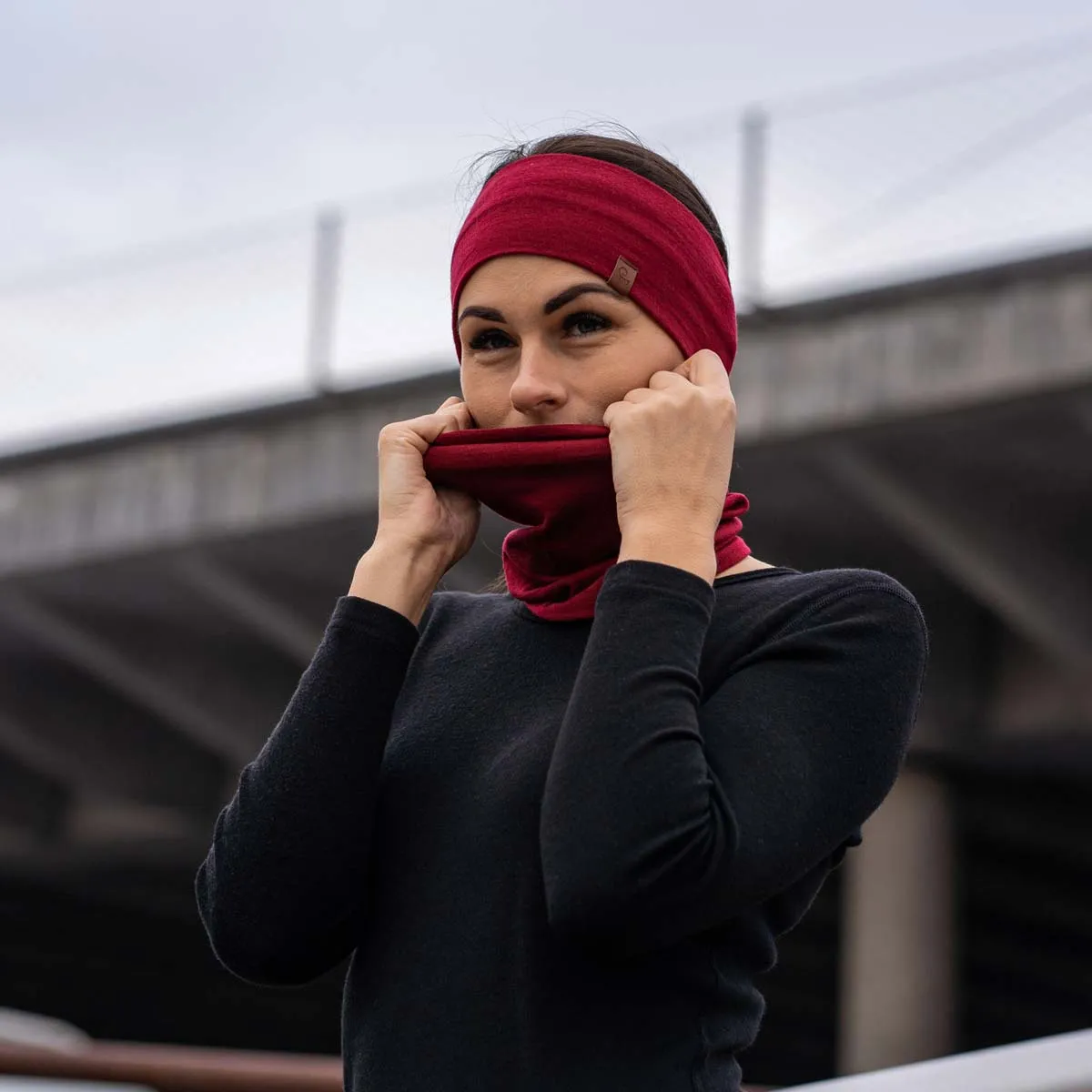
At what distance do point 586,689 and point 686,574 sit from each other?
15 cm

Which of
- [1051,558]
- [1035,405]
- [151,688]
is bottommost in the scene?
[151,688]

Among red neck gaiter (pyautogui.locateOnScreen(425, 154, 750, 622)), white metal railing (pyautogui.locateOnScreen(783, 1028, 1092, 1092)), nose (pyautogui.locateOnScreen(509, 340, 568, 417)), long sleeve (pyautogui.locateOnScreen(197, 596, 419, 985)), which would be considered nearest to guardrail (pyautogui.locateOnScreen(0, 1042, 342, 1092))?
long sleeve (pyautogui.locateOnScreen(197, 596, 419, 985))

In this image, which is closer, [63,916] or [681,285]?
[681,285]

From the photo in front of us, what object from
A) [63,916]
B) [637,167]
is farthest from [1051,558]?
[63,916]

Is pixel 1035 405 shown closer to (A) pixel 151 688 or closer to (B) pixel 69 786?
(A) pixel 151 688

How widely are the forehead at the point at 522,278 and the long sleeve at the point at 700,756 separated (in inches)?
13.4

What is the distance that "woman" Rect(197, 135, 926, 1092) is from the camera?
4.88 ft

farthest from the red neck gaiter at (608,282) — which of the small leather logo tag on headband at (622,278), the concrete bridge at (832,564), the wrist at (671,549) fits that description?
the concrete bridge at (832,564)

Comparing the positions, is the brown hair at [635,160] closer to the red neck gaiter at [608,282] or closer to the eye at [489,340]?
the red neck gaiter at [608,282]

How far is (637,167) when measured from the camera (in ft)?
6.11

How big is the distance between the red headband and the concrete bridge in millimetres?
3423

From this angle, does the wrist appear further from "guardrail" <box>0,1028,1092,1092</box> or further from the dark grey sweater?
"guardrail" <box>0,1028,1092,1092</box>

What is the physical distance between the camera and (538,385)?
172 centimetres

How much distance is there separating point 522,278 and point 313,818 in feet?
1.96
